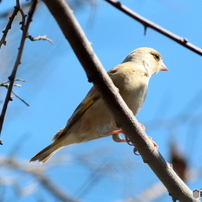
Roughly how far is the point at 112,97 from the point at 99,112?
180cm

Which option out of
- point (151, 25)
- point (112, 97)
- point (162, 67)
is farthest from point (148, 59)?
point (151, 25)

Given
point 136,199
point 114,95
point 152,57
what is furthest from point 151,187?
point 114,95

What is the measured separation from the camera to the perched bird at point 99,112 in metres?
4.50

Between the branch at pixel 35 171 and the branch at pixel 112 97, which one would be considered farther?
the branch at pixel 35 171

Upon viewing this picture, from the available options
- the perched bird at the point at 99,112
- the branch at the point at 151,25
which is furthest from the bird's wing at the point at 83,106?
the branch at the point at 151,25

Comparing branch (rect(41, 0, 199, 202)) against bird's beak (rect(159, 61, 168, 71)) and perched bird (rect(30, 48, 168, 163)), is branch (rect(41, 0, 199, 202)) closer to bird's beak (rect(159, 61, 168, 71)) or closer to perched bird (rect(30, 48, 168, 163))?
perched bird (rect(30, 48, 168, 163))

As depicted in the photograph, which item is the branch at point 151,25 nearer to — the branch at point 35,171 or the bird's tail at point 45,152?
the bird's tail at point 45,152

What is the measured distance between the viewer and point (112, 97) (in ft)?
9.04

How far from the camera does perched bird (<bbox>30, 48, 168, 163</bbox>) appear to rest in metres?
4.50

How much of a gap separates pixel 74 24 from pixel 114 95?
2.00 ft

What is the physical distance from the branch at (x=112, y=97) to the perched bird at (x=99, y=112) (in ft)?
4.10

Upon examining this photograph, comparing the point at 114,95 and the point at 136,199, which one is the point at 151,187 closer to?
the point at 136,199

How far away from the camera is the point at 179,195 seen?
10.9 feet

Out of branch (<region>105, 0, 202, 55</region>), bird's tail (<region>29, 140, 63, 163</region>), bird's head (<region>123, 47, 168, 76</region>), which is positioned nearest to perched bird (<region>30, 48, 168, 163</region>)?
bird's tail (<region>29, 140, 63, 163</region>)
